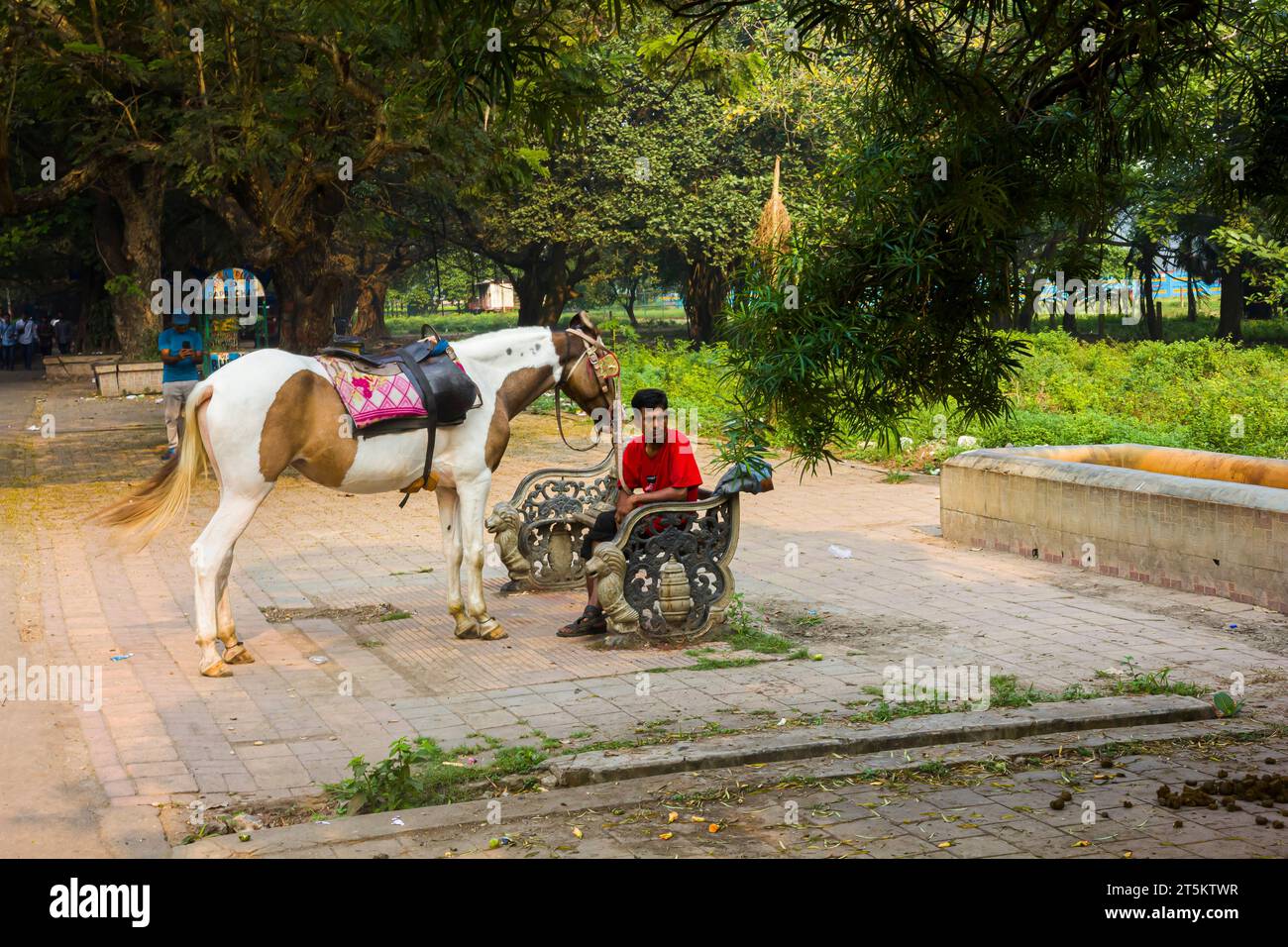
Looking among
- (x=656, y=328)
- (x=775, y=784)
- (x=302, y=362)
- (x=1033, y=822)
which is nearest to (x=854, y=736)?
(x=775, y=784)

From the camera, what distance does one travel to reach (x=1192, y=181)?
648 centimetres

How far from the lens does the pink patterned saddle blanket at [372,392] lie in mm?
8789

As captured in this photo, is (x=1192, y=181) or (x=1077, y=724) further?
(x=1077, y=724)

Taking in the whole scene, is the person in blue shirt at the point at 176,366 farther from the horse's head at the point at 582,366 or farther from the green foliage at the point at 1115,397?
the horse's head at the point at 582,366

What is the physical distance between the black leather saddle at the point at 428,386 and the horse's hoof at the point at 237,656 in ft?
5.06

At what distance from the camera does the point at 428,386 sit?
899 cm

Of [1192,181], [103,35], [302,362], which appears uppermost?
[103,35]

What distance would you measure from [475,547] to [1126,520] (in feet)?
16.7

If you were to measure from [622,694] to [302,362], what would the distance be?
305 cm

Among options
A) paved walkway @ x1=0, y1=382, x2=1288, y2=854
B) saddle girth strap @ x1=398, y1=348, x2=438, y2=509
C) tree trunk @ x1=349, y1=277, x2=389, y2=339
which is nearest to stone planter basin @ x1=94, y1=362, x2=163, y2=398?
paved walkway @ x1=0, y1=382, x2=1288, y2=854

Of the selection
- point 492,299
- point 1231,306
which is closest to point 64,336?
point 1231,306

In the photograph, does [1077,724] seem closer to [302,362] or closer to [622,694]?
[622,694]

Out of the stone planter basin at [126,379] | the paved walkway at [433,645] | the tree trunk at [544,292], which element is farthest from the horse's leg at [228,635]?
the tree trunk at [544,292]

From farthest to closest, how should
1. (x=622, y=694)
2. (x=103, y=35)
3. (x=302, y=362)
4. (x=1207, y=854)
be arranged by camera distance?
(x=103, y=35), (x=302, y=362), (x=622, y=694), (x=1207, y=854)
